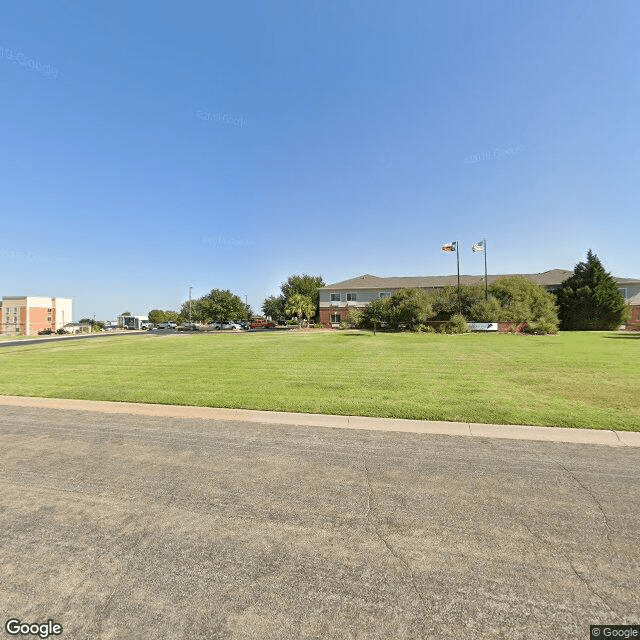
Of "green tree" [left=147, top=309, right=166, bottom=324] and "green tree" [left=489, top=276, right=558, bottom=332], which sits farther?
"green tree" [left=147, top=309, right=166, bottom=324]

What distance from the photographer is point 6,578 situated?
2.56 metres

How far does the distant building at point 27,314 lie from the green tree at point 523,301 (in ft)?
306

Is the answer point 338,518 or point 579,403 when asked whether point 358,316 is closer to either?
point 579,403

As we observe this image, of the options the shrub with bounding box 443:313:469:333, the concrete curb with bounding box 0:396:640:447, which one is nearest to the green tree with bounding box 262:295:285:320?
the shrub with bounding box 443:313:469:333

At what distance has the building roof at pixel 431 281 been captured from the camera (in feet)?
157

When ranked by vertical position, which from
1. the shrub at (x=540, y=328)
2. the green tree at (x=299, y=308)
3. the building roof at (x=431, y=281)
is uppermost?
the building roof at (x=431, y=281)

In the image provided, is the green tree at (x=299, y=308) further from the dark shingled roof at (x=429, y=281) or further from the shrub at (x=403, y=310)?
the shrub at (x=403, y=310)

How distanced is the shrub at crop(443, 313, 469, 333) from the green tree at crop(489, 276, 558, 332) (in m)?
4.34

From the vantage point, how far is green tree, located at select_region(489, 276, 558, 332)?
108 ft

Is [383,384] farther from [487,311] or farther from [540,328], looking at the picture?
[540,328]

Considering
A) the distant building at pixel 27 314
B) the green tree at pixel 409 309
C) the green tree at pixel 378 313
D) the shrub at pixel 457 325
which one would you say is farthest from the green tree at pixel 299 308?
the distant building at pixel 27 314

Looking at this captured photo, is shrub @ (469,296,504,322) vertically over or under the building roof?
under

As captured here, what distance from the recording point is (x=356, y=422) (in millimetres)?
6457

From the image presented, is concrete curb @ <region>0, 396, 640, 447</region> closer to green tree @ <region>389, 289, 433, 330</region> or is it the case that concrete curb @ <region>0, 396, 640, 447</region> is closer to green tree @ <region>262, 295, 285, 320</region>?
green tree @ <region>389, 289, 433, 330</region>
